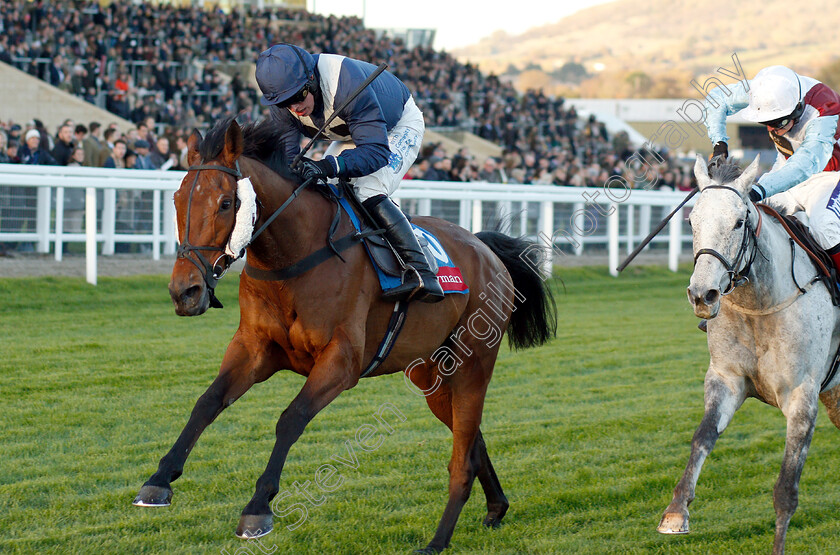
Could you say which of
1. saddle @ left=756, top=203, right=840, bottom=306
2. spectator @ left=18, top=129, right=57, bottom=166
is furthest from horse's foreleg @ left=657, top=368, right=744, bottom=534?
spectator @ left=18, top=129, right=57, bottom=166

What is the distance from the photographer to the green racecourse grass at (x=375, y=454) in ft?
12.5

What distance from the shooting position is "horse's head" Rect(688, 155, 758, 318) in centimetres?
322

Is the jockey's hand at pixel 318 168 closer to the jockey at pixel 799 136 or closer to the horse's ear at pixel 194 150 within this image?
the horse's ear at pixel 194 150

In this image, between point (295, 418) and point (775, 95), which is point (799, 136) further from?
point (295, 418)

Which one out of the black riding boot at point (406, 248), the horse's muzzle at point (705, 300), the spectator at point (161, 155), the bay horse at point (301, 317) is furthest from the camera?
the spectator at point (161, 155)

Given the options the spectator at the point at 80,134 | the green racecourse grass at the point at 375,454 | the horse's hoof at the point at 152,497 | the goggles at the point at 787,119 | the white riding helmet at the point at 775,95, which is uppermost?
the white riding helmet at the point at 775,95

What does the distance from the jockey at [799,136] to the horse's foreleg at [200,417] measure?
2.13 metres

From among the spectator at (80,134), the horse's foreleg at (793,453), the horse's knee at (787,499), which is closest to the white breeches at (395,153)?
the horse's foreleg at (793,453)

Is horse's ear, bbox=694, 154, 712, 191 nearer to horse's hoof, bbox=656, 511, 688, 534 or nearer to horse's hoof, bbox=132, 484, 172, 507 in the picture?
horse's hoof, bbox=656, 511, 688, 534

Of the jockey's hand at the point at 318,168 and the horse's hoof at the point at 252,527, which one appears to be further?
the jockey's hand at the point at 318,168

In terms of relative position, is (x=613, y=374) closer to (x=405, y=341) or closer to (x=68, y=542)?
(x=405, y=341)

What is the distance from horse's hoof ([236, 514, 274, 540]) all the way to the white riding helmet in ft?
8.72

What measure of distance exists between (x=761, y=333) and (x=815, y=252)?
52cm

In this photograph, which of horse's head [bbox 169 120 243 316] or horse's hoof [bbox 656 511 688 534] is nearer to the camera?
horse's head [bbox 169 120 243 316]
